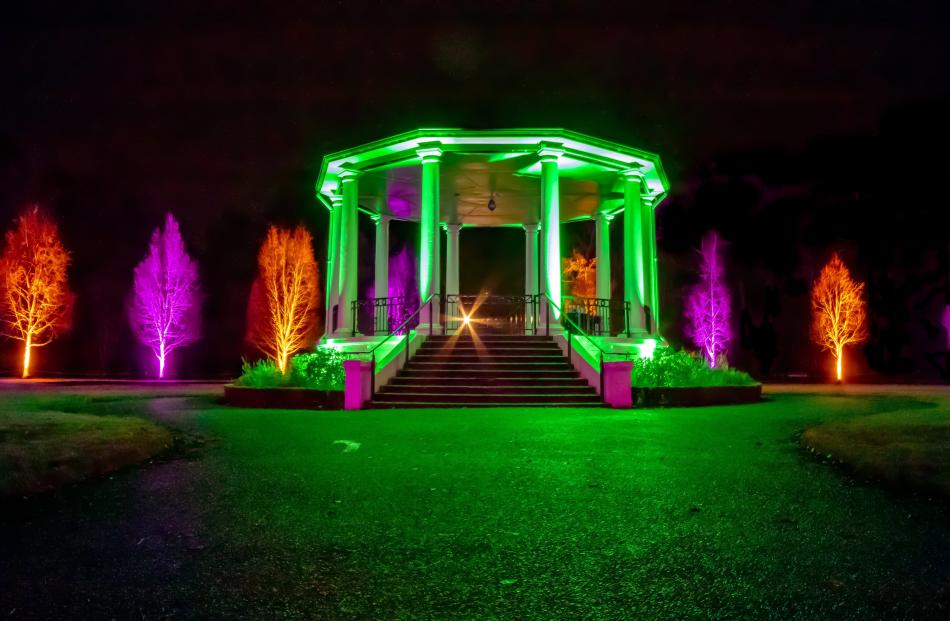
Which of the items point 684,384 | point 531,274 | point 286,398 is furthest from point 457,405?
point 531,274

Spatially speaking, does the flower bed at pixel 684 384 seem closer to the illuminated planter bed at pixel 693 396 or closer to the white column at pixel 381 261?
the illuminated planter bed at pixel 693 396

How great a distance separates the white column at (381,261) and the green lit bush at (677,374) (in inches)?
432

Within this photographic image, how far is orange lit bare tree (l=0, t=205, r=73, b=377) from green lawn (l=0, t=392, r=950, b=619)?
33.9m

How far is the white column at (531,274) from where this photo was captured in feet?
60.9

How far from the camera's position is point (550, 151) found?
18.4 m

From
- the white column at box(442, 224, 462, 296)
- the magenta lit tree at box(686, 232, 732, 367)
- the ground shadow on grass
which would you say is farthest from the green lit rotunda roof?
the magenta lit tree at box(686, 232, 732, 367)

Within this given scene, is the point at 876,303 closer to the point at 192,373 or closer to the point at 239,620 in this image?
the point at 192,373

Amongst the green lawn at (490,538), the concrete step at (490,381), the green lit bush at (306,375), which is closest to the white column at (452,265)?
the green lit bush at (306,375)

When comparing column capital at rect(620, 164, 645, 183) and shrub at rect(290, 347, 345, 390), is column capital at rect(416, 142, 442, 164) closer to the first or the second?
column capital at rect(620, 164, 645, 183)

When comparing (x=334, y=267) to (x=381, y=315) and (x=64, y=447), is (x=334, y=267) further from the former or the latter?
(x=64, y=447)

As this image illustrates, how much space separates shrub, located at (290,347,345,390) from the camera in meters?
15.0

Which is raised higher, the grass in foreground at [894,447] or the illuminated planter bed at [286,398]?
the illuminated planter bed at [286,398]

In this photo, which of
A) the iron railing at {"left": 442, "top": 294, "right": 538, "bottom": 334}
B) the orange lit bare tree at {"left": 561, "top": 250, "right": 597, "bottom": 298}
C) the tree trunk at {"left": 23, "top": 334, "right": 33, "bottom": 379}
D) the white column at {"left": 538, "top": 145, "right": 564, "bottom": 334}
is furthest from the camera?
the orange lit bare tree at {"left": 561, "top": 250, "right": 597, "bottom": 298}

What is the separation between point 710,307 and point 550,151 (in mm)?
22486
